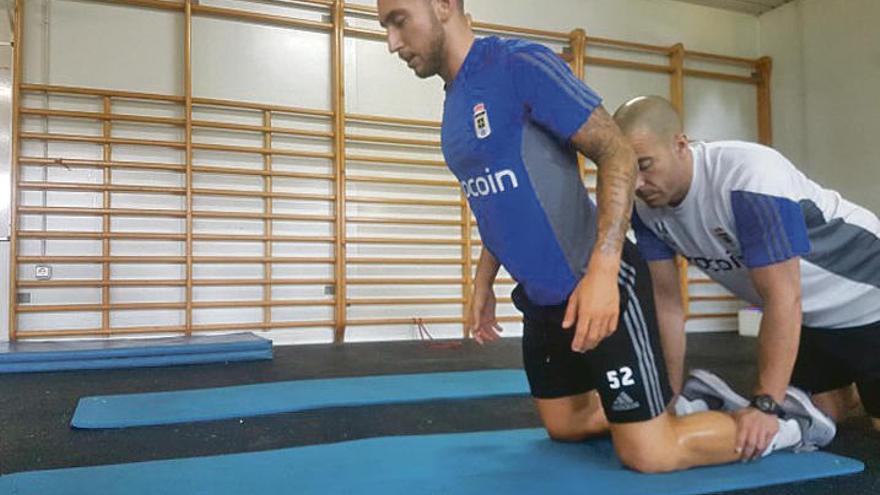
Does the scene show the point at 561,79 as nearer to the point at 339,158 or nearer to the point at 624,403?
the point at 624,403

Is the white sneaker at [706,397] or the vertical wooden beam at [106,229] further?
the vertical wooden beam at [106,229]

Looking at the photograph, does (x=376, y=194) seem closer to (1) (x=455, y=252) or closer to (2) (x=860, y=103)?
(1) (x=455, y=252)

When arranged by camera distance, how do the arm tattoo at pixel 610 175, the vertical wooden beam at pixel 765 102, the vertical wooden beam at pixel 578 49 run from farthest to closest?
the vertical wooden beam at pixel 765 102 < the vertical wooden beam at pixel 578 49 < the arm tattoo at pixel 610 175

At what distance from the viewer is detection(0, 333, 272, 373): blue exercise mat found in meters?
3.27

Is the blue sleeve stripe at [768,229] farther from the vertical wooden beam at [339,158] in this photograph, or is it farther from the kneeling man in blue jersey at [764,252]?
the vertical wooden beam at [339,158]

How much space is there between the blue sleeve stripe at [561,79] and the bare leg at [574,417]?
2.65 ft

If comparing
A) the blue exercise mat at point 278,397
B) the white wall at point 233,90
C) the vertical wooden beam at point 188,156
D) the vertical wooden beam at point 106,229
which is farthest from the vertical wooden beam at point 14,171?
the blue exercise mat at point 278,397

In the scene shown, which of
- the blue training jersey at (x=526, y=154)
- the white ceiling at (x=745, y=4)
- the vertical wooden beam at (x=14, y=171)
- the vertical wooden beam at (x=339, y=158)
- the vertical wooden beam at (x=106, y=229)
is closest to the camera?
the blue training jersey at (x=526, y=154)

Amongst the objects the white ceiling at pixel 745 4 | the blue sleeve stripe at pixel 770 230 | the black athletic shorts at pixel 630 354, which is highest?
the white ceiling at pixel 745 4

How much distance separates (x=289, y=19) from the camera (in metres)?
4.71

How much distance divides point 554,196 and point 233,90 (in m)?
3.90

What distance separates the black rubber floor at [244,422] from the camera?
5.50ft

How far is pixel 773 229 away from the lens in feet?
4.47

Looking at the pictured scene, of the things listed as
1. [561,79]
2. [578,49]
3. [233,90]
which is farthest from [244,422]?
[578,49]
